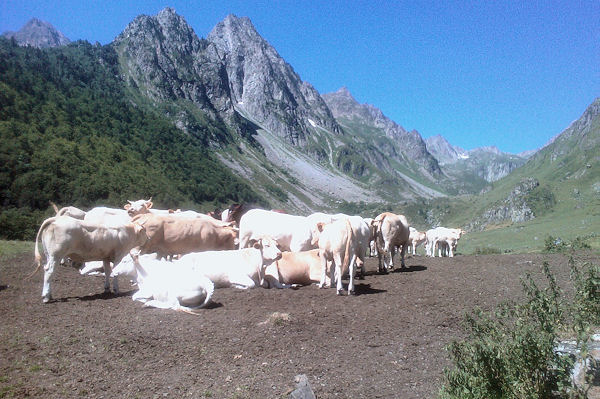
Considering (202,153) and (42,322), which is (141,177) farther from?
(42,322)

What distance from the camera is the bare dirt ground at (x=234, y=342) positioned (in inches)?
255

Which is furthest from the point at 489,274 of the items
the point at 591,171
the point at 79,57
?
the point at 79,57

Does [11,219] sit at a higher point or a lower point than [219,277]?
higher

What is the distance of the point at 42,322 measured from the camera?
9.09 metres

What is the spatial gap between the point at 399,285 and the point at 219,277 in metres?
5.43

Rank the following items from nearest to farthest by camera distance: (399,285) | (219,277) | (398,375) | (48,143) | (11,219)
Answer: (398,375) < (219,277) < (399,285) < (11,219) < (48,143)

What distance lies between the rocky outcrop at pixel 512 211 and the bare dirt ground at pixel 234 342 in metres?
96.1

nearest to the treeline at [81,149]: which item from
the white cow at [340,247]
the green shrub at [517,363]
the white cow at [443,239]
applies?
the white cow at [443,239]

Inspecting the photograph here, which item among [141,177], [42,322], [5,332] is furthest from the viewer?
[141,177]

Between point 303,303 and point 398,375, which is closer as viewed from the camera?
point 398,375

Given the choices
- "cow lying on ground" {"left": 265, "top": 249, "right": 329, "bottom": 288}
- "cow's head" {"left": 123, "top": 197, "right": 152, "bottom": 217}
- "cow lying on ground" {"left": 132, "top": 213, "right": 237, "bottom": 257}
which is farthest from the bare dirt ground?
"cow's head" {"left": 123, "top": 197, "right": 152, "bottom": 217}

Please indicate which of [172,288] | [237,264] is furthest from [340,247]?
[172,288]

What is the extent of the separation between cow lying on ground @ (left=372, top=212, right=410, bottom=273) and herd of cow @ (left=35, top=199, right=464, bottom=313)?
0.13 feet

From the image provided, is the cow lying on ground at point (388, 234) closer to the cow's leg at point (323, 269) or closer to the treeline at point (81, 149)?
the cow's leg at point (323, 269)
